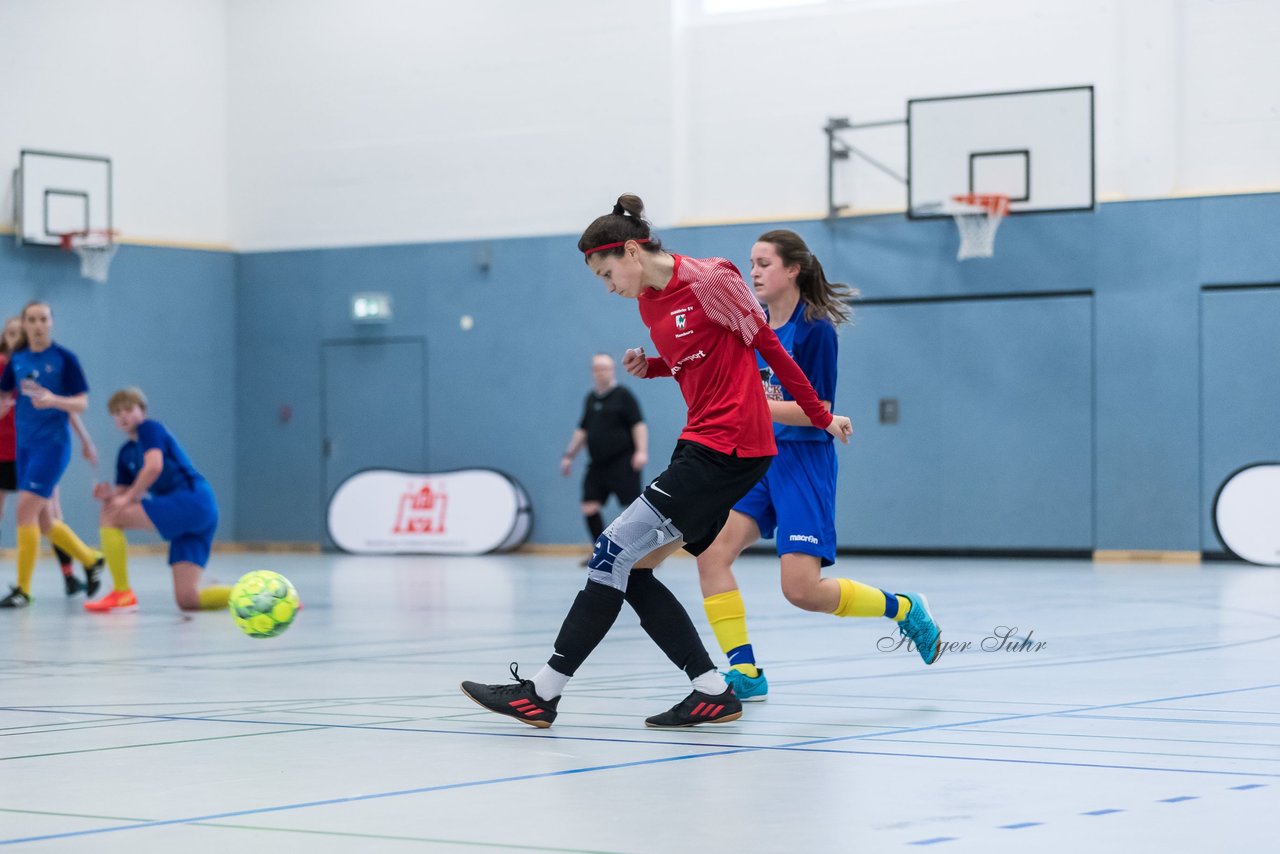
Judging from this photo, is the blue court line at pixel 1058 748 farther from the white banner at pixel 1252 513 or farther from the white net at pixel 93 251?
the white net at pixel 93 251

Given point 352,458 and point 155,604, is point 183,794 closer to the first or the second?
point 155,604

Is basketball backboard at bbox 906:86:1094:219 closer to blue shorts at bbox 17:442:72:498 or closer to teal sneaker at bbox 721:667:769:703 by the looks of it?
blue shorts at bbox 17:442:72:498

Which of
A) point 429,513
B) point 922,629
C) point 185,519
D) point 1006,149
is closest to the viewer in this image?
point 922,629

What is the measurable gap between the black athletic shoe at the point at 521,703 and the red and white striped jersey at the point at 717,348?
0.93m

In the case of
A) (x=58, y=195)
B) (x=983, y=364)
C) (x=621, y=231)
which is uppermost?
(x=58, y=195)

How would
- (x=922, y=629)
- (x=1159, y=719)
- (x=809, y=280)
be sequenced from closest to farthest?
(x=1159, y=719), (x=809, y=280), (x=922, y=629)

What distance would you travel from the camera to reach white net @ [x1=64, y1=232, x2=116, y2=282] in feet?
60.7

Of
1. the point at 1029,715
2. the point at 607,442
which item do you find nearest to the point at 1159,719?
the point at 1029,715

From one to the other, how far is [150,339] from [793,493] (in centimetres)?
1521

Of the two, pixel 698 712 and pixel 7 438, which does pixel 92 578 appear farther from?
pixel 698 712

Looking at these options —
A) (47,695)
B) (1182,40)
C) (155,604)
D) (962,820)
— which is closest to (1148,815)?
(962,820)

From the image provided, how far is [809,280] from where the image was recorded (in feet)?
19.9

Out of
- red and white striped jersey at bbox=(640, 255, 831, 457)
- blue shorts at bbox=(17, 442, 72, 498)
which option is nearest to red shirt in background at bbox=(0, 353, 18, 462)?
blue shorts at bbox=(17, 442, 72, 498)

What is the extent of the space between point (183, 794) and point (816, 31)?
14.7 meters
